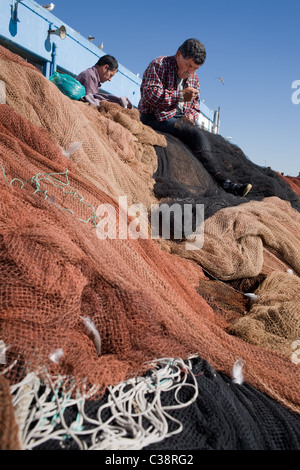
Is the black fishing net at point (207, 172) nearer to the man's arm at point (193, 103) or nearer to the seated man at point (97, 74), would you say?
the man's arm at point (193, 103)

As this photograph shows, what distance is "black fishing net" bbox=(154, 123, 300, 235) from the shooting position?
3.46 meters

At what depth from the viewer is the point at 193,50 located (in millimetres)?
4316

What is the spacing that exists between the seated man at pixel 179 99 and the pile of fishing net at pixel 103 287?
175 centimetres

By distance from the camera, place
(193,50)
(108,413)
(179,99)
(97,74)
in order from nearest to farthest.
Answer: (108,413)
(193,50)
(179,99)
(97,74)

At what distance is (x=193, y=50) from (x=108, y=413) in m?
4.05

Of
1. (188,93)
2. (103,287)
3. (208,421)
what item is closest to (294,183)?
(188,93)

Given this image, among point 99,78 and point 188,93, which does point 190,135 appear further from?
point 99,78

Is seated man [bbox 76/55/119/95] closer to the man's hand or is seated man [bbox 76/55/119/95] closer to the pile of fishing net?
the man's hand

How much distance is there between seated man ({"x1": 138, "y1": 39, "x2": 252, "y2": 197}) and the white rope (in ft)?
10.7

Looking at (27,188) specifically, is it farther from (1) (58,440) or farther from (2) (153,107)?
(2) (153,107)

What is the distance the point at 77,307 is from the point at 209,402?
1.90 feet

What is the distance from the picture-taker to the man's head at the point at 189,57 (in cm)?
432

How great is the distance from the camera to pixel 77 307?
1.50m
